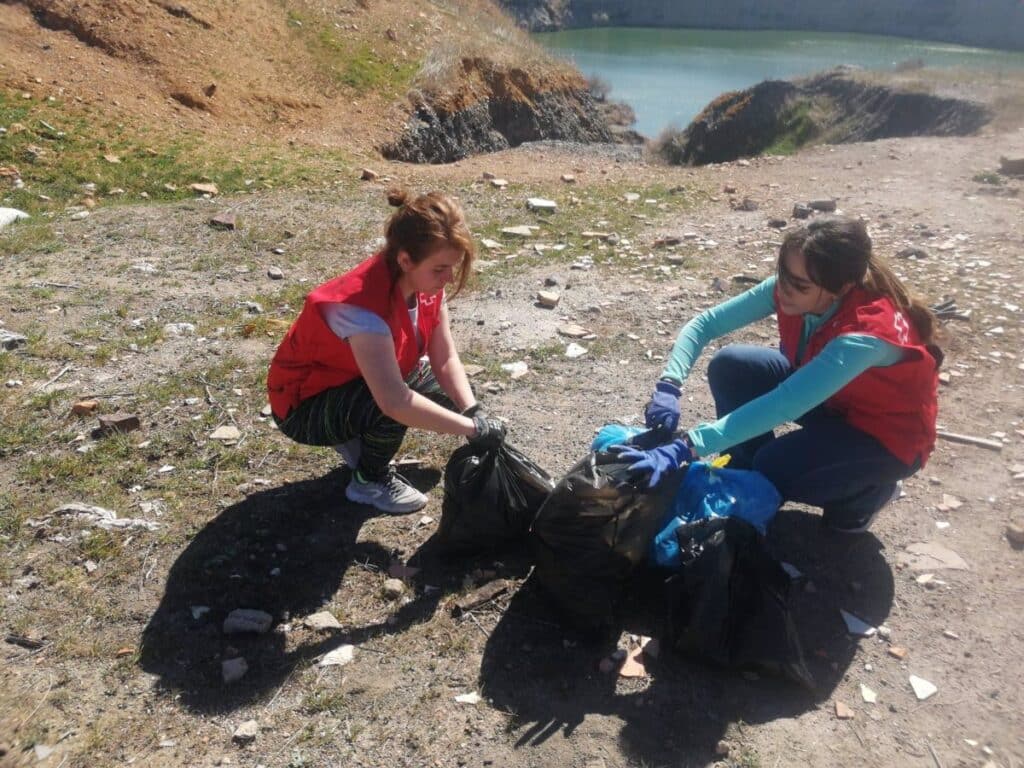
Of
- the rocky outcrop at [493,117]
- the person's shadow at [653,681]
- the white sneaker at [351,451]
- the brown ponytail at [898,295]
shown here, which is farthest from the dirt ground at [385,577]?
the rocky outcrop at [493,117]

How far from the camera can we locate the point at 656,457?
2.48 metres

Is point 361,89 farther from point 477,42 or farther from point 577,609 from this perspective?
point 577,609

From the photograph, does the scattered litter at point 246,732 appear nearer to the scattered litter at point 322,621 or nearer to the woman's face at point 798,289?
the scattered litter at point 322,621

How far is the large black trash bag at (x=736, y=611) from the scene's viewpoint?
2.37 metres

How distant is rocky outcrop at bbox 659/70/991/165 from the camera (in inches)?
560

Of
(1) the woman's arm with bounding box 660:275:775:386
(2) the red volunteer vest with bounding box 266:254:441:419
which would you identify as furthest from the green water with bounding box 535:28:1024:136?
(2) the red volunteer vest with bounding box 266:254:441:419

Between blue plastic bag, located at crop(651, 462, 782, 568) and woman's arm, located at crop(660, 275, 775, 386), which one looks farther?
woman's arm, located at crop(660, 275, 775, 386)

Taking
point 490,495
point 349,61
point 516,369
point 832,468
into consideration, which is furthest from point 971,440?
point 349,61

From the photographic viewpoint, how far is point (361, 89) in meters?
12.5

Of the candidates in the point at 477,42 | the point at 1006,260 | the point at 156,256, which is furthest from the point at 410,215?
the point at 477,42

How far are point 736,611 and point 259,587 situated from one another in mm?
1545

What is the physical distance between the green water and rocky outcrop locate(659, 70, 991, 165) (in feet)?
6.35

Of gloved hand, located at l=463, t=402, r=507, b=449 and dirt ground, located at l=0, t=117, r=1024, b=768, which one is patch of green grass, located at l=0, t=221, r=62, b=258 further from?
gloved hand, located at l=463, t=402, r=507, b=449

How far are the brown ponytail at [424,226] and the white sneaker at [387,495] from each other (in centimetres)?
94
